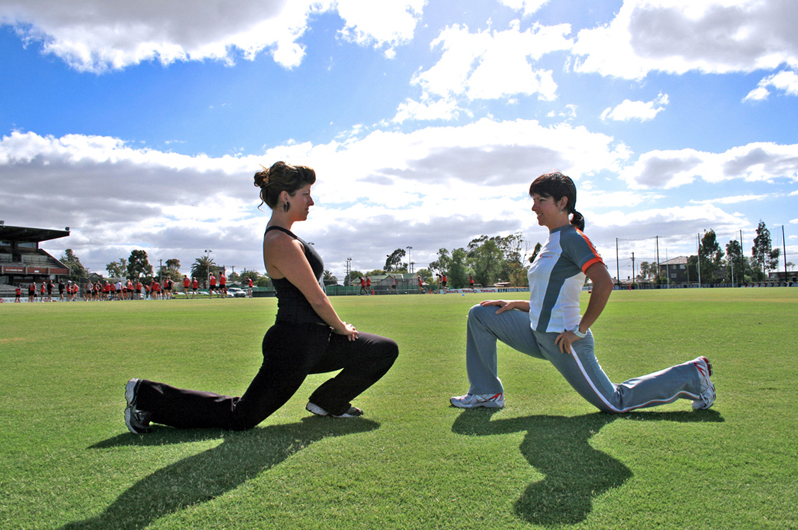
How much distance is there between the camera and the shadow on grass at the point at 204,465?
6.16ft

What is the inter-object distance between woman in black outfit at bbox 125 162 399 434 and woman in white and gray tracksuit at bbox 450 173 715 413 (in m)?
1.24

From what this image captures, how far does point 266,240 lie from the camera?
2.86 metres

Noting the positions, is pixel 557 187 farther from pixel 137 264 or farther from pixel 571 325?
pixel 137 264

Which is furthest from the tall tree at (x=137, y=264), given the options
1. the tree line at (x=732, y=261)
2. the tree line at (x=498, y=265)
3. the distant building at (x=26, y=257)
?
the tree line at (x=732, y=261)

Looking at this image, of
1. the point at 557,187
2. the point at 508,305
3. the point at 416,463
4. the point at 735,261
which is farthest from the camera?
the point at 735,261

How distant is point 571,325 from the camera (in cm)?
308

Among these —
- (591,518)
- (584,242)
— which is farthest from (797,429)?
(591,518)

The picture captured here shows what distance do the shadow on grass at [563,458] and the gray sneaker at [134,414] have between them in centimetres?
183

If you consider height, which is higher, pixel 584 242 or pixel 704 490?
pixel 584 242

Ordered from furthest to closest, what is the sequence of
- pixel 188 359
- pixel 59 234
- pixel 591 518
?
pixel 59 234 < pixel 188 359 < pixel 591 518

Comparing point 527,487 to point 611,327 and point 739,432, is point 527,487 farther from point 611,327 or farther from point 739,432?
point 611,327

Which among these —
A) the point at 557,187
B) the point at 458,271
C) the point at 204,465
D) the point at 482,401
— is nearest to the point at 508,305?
the point at 482,401

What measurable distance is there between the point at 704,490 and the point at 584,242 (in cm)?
149

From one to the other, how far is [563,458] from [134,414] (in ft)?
7.88
